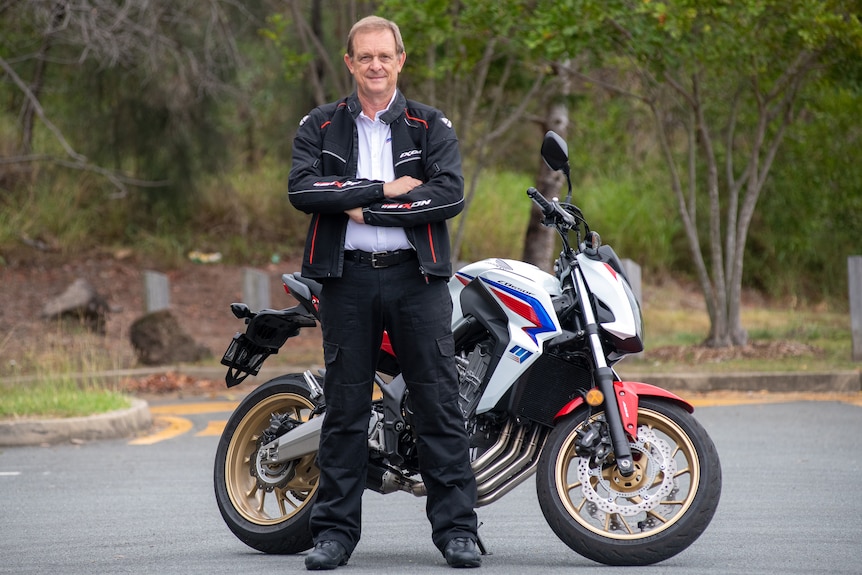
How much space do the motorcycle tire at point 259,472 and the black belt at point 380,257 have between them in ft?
2.79

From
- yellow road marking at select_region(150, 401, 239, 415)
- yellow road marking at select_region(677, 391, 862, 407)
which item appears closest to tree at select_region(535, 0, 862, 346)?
yellow road marking at select_region(677, 391, 862, 407)

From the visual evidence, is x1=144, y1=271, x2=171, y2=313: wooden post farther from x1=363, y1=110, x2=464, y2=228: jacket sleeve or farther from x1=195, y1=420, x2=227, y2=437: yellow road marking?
x1=363, y1=110, x2=464, y2=228: jacket sleeve

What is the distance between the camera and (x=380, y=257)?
15.9ft

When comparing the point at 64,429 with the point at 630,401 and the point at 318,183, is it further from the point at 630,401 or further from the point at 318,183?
the point at 630,401

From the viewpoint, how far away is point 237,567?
5078 millimetres

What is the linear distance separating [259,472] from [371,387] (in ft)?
2.60

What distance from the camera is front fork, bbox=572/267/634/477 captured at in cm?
476

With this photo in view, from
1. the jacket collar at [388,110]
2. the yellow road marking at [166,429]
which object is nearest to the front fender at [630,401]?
the jacket collar at [388,110]

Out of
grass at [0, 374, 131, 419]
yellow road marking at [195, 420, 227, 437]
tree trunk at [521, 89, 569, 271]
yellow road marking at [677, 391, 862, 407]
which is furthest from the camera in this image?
tree trunk at [521, 89, 569, 271]

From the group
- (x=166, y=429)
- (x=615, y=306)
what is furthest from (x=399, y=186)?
(x=166, y=429)

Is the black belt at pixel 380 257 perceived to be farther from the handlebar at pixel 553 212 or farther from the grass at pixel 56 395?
the grass at pixel 56 395

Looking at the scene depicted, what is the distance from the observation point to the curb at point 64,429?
9000 millimetres

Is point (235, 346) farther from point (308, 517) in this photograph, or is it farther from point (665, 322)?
point (665, 322)

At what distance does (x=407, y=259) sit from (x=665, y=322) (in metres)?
11.4
